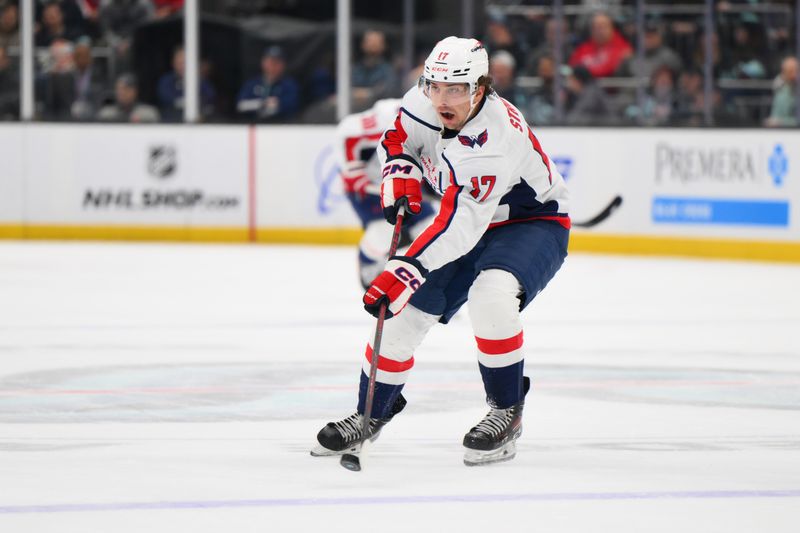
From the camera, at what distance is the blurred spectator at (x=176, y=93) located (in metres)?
11.7

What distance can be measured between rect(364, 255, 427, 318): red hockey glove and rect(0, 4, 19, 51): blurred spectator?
8.80 metres

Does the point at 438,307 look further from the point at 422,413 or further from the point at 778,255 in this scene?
the point at 778,255

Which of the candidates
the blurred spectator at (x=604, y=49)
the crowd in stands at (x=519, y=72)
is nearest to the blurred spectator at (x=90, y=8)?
the crowd in stands at (x=519, y=72)

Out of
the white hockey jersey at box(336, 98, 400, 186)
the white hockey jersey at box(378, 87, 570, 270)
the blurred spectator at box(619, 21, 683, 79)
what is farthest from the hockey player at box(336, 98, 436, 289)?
the blurred spectator at box(619, 21, 683, 79)

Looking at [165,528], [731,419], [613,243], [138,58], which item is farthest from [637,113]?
[165,528]

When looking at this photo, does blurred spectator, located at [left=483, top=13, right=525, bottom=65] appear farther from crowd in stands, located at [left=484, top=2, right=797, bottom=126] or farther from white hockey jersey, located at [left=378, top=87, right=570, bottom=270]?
white hockey jersey, located at [left=378, top=87, right=570, bottom=270]

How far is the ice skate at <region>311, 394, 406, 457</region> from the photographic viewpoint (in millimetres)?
3773

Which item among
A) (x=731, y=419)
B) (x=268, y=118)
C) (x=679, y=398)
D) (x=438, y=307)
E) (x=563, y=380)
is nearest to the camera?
(x=438, y=307)

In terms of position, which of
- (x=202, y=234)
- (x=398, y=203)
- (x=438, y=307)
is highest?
(x=398, y=203)

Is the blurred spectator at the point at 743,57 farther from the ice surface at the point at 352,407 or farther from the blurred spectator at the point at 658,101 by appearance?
the ice surface at the point at 352,407

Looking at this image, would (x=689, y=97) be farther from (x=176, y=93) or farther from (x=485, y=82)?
(x=485, y=82)

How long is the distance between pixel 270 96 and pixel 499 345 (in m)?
8.09

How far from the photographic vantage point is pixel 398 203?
395 cm

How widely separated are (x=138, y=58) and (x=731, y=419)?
8.38 m
